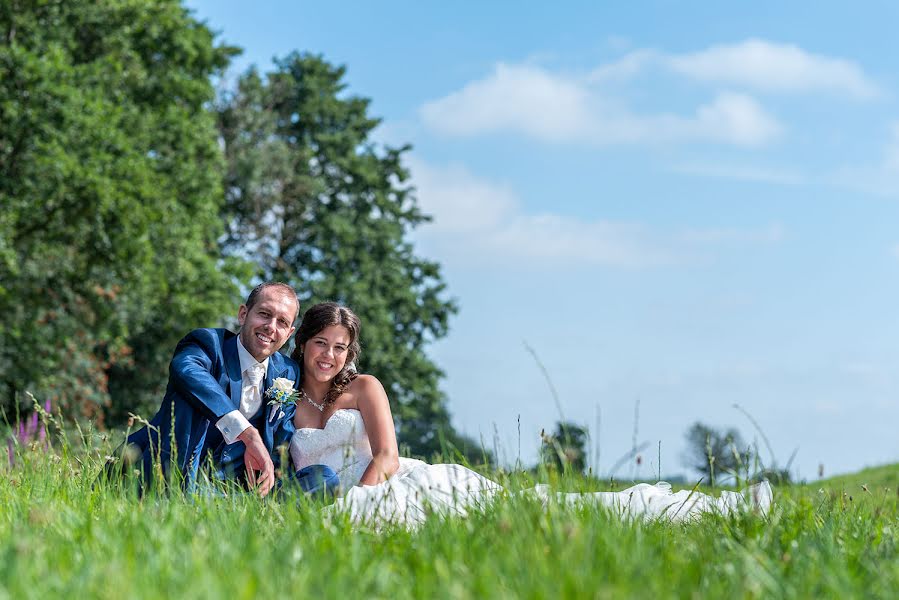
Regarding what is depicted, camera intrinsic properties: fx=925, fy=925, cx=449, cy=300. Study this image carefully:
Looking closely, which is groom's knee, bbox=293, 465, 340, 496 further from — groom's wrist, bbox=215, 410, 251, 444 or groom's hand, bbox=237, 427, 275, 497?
groom's wrist, bbox=215, 410, 251, 444

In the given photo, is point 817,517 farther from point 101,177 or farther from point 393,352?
point 393,352

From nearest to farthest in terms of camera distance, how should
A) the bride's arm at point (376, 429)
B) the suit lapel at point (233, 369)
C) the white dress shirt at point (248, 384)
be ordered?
the bride's arm at point (376, 429), the suit lapel at point (233, 369), the white dress shirt at point (248, 384)

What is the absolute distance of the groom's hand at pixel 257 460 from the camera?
6035 mm

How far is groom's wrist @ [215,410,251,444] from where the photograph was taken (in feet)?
20.9

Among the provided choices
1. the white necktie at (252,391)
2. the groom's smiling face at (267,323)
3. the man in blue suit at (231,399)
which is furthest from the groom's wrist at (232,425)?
the groom's smiling face at (267,323)

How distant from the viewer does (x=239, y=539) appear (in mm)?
3713

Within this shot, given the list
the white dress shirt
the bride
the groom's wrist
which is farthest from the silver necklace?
the groom's wrist

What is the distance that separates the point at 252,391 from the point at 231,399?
0.70 ft

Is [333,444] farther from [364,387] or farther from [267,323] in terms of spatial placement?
[267,323]

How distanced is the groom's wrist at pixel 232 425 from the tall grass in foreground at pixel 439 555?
1410 millimetres

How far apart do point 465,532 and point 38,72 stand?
52.9ft

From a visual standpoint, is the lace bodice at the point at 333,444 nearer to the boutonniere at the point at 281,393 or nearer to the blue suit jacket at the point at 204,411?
the blue suit jacket at the point at 204,411

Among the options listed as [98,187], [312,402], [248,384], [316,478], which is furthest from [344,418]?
[98,187]

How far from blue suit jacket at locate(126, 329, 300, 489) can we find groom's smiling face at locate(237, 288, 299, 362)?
149 millimetres
